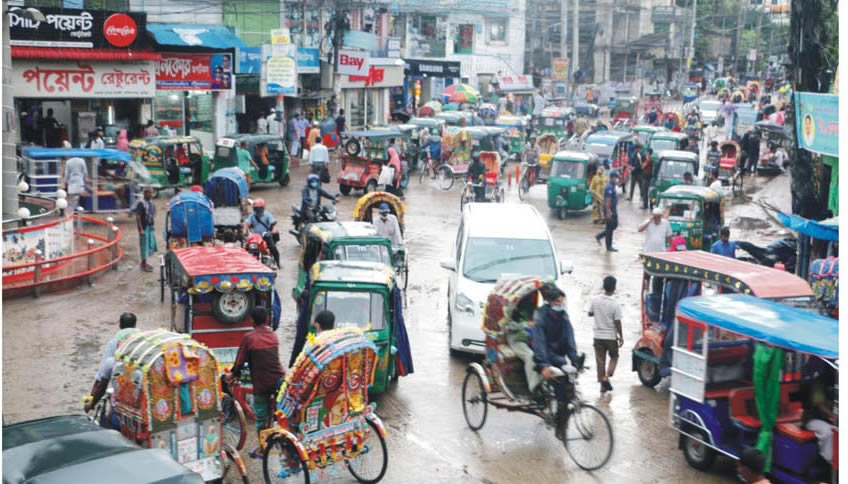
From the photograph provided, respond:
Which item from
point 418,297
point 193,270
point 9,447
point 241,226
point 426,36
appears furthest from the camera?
point 426,36

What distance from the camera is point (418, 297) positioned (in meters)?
17.7

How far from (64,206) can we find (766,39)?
93447 millimetres

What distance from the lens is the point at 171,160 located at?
26672mm

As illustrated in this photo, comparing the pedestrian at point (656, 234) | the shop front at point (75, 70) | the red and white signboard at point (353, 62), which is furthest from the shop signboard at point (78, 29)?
the pedestrian at point (656, 234)

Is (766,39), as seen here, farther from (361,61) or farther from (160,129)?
(160,129)

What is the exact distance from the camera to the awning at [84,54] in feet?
90.1

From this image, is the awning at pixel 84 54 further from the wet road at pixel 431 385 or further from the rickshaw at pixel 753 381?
the rickshaw at pixel 753 381

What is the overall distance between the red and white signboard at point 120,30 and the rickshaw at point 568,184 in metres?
12.7

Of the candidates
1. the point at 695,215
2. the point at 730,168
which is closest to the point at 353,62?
the point at 730,168

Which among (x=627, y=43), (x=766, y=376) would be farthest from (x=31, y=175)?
(x=627, y=43)

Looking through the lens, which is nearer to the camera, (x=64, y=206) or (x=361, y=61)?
(x=64, y=206)

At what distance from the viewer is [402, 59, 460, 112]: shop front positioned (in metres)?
53.8

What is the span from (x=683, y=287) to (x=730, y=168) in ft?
66.8

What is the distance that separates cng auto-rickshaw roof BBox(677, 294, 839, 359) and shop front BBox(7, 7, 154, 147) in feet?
71.1
